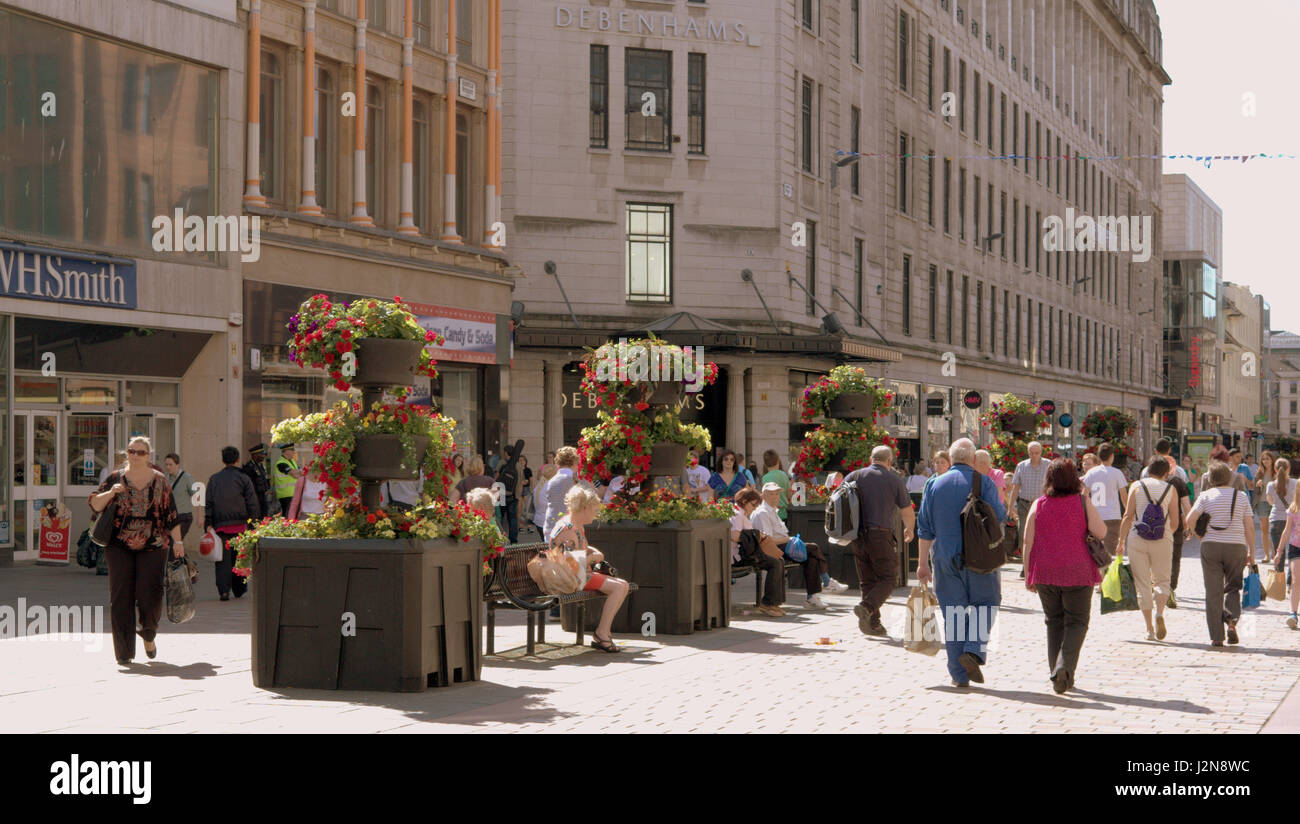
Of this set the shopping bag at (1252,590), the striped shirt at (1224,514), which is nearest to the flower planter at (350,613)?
the striped shirt at (1224,514)

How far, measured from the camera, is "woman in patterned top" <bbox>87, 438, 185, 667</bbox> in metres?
12.5

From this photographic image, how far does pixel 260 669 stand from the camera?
11227mm

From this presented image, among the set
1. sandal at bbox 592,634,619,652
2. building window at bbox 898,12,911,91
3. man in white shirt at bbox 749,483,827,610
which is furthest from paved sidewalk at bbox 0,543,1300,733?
building window at bbox 898,12,911,91

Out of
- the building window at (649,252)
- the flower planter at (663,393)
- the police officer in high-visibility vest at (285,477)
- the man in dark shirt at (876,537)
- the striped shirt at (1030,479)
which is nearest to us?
the man in dark shirt at (876,537)

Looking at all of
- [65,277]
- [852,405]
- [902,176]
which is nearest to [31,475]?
[65,277]

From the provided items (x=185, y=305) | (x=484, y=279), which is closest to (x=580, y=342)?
(x=484, y=279)

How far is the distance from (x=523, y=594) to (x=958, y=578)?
13.3ft

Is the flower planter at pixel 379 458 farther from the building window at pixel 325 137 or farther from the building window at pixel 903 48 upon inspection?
the building window at pixel 903 48

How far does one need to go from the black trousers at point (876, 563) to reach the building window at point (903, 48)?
1382 inches

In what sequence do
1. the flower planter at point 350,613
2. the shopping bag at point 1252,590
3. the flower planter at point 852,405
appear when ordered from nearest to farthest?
the flower planter at point 350,613 → the shopping bag at point 1252,590 → the flower planter at point 852,405

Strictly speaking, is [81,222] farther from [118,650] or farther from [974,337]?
[974,337]

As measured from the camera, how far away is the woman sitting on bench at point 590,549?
45.1 ft

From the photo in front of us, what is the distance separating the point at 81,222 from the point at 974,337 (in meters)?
39.6

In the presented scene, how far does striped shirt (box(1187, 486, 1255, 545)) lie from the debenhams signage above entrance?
84.9ft
